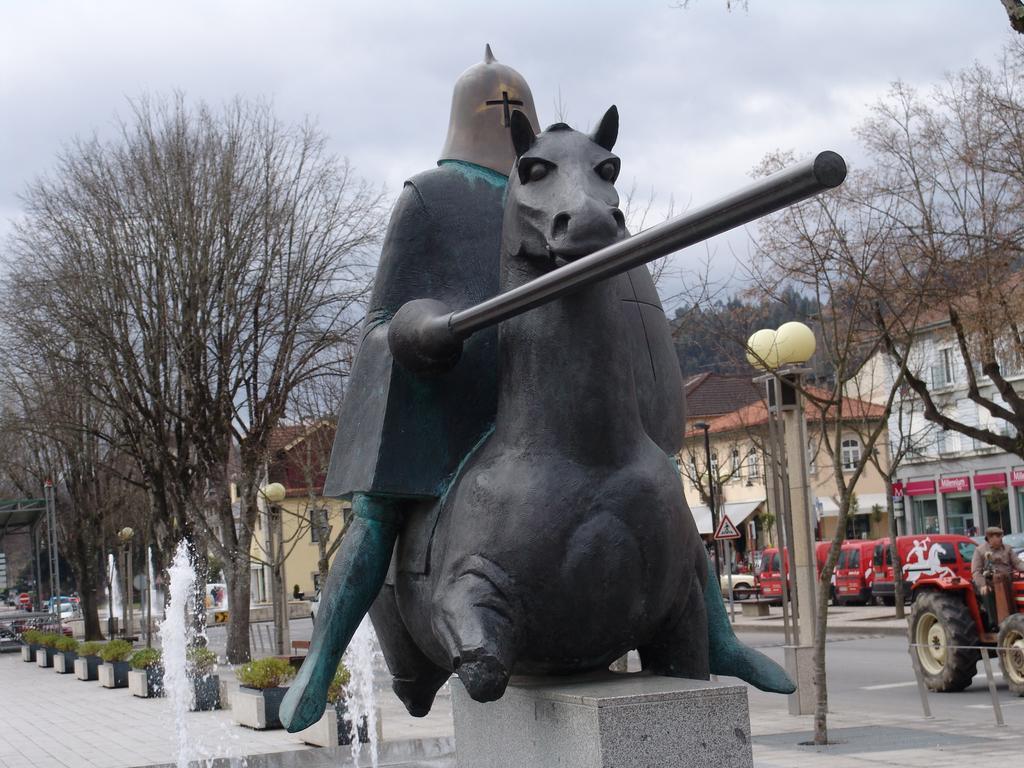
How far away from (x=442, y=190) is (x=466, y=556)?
1292 millimetres

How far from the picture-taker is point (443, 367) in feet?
12.7

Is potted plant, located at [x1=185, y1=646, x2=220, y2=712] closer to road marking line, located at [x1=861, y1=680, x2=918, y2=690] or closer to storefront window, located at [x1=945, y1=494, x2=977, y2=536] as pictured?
road marking line, located at [x1=861, y1=680, x2=918, y2=690]

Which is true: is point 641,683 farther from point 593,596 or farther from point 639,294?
point 639,294

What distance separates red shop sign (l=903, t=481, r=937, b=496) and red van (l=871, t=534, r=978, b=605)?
50.8 feet

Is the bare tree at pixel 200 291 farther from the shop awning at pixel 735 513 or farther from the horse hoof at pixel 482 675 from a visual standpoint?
the shop awning at pixel 735 513

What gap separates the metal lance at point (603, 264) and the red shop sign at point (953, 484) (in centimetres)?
4590

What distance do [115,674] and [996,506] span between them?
105ft

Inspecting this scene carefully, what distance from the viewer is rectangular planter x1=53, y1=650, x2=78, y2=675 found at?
2791cm

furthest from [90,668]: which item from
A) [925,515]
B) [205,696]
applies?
[925,515]

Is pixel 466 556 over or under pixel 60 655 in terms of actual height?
over

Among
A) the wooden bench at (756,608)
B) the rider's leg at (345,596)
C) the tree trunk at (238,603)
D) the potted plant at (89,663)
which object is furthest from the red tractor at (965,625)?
the potted plant at (89,663)

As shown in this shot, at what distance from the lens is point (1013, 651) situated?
48.2 ft

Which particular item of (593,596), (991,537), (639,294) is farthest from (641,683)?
(991,537)

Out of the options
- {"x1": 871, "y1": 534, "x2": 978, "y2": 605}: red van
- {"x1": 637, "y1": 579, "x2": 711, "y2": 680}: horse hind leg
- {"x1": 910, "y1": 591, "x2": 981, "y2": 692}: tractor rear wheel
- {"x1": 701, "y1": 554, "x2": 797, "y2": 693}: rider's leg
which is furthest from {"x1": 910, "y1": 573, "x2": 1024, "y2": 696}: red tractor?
{"x1": 637, "y1": 579, "x2": 711, "y2": 680}: horse hind leg
